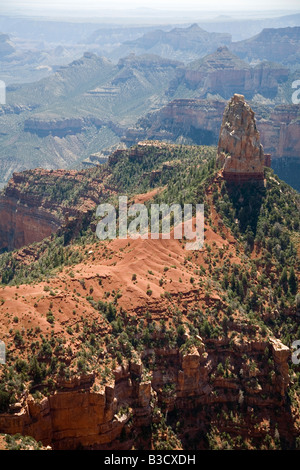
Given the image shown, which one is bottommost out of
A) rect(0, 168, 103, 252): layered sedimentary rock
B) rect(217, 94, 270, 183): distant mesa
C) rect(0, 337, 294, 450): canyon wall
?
rect(0, 168, 103, 252): layered sedimentary rock

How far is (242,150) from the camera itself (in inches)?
4813

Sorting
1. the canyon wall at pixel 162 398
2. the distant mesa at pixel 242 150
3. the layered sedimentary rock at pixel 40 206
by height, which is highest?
the distant mesa at pixel 242 150

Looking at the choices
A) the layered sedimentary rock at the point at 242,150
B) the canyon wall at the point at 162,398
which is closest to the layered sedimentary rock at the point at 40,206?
the layered sedimentary rock at the point at 242,150

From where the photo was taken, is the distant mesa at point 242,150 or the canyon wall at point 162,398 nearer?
the canyon wall at point 162,398

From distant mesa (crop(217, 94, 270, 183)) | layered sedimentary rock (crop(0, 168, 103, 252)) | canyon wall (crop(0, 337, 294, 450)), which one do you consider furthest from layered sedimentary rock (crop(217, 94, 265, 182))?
layered sedimentary rock (crop(0, 168, 103, 252))

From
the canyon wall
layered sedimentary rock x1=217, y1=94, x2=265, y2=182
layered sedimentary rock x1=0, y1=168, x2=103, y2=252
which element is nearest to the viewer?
the canyon wall

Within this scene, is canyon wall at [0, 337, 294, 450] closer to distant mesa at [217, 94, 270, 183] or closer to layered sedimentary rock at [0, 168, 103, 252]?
distant mesa at [217, 94, 270, 183]

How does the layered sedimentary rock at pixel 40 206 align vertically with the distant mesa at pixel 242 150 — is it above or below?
below

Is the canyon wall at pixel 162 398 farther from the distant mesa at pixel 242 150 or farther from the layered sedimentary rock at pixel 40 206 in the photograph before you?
the layered sedimentary rock at pixel 40 206

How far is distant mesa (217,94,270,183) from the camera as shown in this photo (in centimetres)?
12225

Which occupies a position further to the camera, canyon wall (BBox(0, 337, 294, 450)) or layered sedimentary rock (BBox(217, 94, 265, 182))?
layered sedimentary rock (BBox(217, 94, 265, 182))

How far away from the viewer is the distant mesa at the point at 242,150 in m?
122
